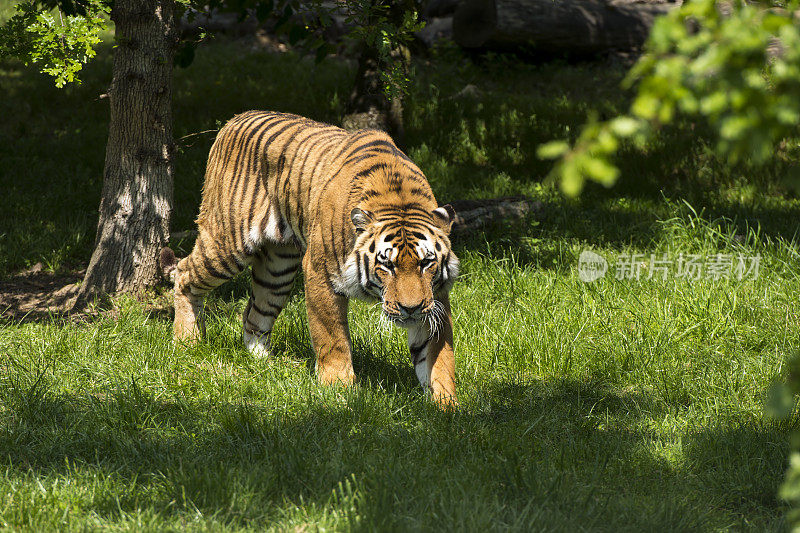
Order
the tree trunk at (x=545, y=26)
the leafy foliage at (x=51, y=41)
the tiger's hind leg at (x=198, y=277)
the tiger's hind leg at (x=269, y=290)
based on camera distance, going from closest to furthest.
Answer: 1. the leafy foliage at (x=51, y=41)
2. the tiger's hind leg at (x=198, y=277)
3. the tiger's hind leg at (x=269, y=290)
4. the tree trunk at (x=545, y=26)

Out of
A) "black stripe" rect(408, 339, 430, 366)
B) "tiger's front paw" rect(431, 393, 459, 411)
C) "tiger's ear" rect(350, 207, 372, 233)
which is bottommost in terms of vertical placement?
"tiger's front paw" rect(431, 393, 459, 411)

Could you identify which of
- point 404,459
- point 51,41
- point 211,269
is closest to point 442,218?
point 404,459

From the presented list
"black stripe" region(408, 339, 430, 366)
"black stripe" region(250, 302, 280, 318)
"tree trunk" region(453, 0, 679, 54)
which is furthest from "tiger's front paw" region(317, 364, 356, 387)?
"tree trunk" region(453, 0, 679, 54)

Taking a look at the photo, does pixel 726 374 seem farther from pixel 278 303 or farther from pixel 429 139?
pixel 429 139

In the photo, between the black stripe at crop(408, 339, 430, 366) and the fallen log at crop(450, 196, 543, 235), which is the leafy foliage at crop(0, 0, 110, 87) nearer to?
the black stripe at crop(408, 339, 430, 366)

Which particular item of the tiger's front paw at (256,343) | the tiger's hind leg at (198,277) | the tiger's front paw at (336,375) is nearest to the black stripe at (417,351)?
the tiger's front paw at (336,375)

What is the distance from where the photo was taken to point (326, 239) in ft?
12.8

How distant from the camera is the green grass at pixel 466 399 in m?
2.94

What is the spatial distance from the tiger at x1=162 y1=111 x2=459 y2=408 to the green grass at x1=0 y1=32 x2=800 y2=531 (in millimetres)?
232

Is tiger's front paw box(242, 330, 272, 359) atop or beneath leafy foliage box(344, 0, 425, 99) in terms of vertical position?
beneath

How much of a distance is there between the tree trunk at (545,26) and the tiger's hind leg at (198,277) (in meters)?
6.84

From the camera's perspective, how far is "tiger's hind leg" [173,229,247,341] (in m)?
4.72

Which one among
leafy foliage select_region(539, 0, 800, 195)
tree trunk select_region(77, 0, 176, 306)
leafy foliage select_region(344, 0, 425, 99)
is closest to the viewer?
leafy foliage select_region(539, 0, 800, 195)

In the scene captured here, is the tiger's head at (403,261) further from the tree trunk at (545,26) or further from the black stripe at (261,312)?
the tree trunk at (545,26)
